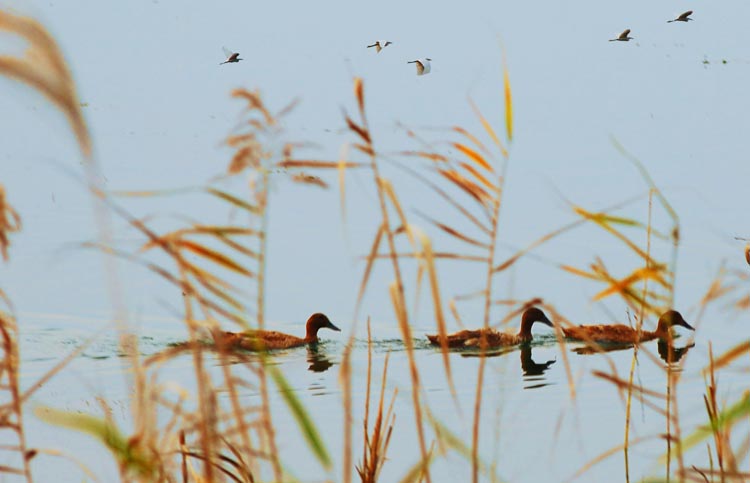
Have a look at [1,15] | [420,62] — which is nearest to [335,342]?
[420,62]

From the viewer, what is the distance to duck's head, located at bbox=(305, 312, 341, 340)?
523 inches

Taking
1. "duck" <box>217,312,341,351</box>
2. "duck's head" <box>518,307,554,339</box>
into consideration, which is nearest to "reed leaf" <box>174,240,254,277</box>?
"duck" <box>217,312,341,351</box>

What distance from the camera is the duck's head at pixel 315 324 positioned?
523 inches

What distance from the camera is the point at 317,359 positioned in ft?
40.0

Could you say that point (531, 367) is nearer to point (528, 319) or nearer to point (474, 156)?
point (528, 319)

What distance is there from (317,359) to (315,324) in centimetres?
114

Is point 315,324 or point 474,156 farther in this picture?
point 315,324

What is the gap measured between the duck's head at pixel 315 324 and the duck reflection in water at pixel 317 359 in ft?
0.77

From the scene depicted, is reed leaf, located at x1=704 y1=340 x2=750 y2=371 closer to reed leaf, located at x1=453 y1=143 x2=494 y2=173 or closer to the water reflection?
reed leaf, located at x1=453 y1=143 x2=494 y2=173

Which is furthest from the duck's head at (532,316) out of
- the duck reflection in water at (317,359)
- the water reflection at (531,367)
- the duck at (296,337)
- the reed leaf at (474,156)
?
the reed leaf at (474,156)

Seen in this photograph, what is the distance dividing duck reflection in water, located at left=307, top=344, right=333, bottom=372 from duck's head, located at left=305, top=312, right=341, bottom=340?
0.23 m

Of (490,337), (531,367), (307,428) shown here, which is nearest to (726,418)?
(307,428)

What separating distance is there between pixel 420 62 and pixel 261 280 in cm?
1941

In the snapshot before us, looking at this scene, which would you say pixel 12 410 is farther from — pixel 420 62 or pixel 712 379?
Result: pixel 420 62
